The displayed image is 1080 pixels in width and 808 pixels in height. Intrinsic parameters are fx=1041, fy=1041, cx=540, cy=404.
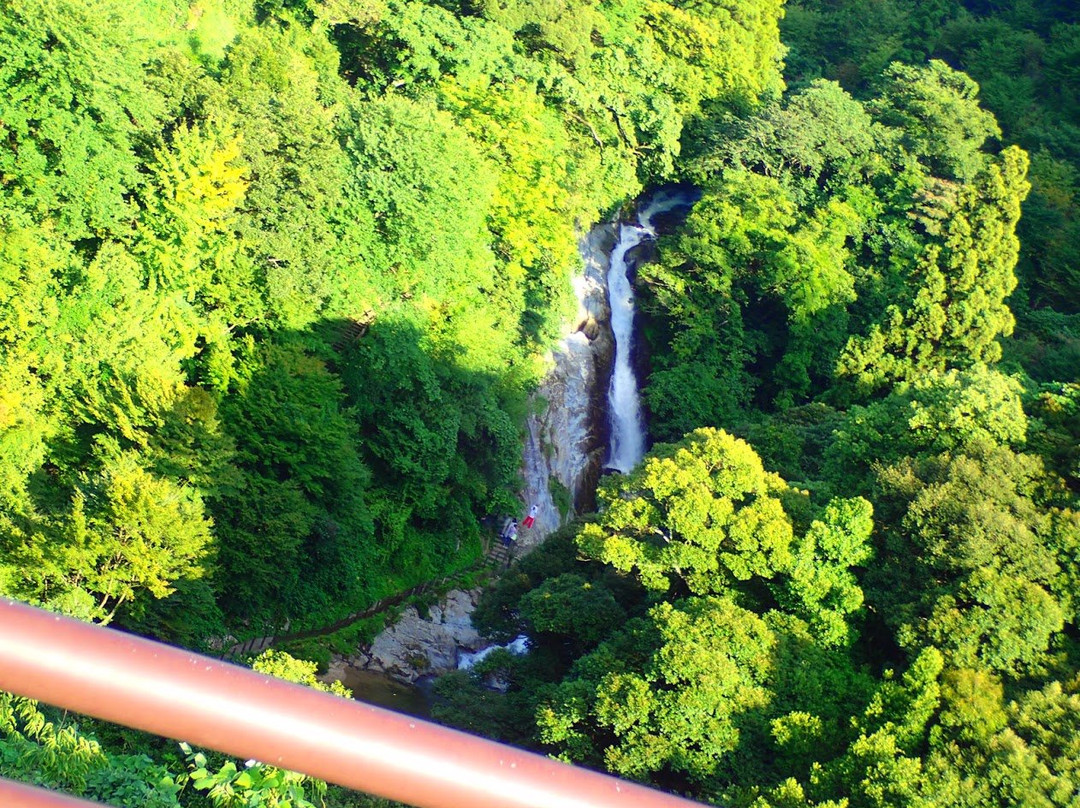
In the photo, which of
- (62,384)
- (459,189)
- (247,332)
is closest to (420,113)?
(459,189)

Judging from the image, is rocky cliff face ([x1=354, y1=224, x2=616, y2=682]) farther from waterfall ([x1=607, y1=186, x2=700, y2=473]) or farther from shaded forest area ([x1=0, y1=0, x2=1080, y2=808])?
shaded forest area ([x1=0, y1=0, x2=1080, y2=808])

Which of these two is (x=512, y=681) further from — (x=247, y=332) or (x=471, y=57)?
(x=471, y=57)

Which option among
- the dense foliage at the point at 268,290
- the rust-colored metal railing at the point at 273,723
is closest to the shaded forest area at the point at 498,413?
the dense foliage at the point at 268,290

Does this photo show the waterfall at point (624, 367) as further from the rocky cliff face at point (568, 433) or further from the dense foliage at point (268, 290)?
the dense foliage at point (268, 290)

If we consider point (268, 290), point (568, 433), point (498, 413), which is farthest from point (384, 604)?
point (568, 433)

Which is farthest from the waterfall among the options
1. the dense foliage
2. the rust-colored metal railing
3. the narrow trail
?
the rust-colored metal railing

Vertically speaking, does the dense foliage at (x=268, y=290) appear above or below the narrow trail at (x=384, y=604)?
above
